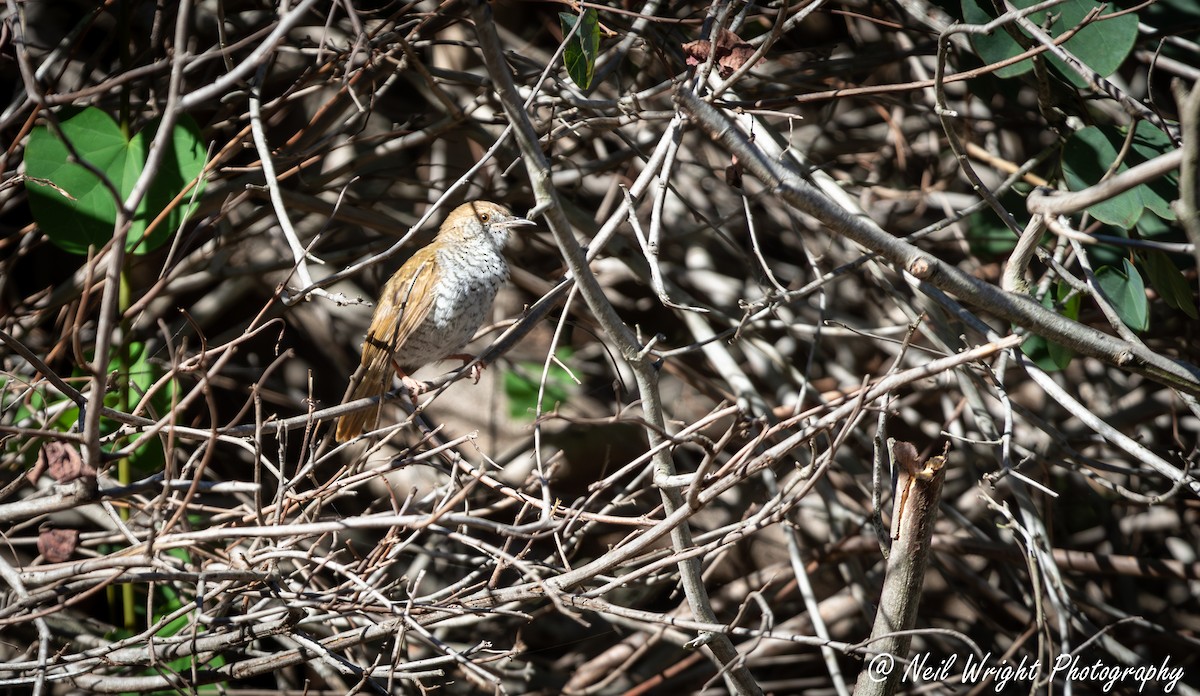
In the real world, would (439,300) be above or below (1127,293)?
below

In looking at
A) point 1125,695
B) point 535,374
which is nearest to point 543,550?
point 535,374

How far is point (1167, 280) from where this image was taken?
10.1 ft

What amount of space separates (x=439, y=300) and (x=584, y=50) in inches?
53.2

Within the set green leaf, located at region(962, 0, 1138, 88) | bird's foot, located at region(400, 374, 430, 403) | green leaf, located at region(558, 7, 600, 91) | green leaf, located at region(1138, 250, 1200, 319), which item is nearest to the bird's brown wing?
bird's foot, located at region(400, 374, 430, 403)

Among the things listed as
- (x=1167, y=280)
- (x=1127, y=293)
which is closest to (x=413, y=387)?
(x=1127, y=293)

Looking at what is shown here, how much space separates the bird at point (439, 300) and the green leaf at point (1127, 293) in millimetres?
2121

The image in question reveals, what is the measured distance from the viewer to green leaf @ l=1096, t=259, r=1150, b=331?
9.99ft

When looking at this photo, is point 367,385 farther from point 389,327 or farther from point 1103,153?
point 1103,153

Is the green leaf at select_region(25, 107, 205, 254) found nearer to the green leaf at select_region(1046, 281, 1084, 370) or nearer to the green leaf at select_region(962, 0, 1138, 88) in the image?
the green leaf at select_region(962, 0, 1138, 88)

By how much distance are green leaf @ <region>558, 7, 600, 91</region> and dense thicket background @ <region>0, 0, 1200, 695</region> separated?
2cm

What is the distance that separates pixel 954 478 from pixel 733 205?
200 centimetres

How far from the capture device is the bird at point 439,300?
3.63 metres

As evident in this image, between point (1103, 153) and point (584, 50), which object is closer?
point (584, 50)

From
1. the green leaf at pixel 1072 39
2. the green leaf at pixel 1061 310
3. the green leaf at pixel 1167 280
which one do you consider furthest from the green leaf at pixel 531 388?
the green leaf at pixel 1167 280
